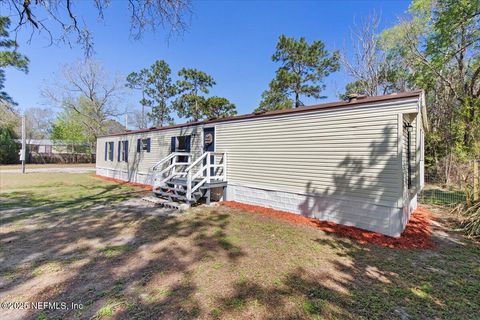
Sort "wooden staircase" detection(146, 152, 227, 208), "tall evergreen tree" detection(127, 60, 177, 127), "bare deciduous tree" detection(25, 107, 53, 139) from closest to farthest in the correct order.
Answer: "wooden staircase" detection(146, 152, 227, 208)
"tall evergreen tree" detection(127, 60, 177, 127)
"bare deciduous tree" detection(25, 107, 53, 139)

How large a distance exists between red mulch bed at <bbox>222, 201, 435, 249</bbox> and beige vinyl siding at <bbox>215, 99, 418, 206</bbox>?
72cm

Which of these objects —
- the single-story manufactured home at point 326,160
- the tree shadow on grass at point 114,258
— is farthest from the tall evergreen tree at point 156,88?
the tree shadow on grass at point 114,258

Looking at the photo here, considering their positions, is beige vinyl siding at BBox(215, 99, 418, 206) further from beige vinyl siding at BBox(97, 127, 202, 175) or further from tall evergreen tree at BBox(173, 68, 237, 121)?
tall evergreen tree at BBox(173, 68, 237, 121)

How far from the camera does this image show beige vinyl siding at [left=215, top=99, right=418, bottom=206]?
5039 millimetres

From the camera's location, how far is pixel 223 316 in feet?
7.86

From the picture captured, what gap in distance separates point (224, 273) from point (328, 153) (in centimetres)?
407

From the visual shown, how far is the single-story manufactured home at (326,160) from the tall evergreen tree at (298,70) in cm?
1268

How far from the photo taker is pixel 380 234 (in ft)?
16.5

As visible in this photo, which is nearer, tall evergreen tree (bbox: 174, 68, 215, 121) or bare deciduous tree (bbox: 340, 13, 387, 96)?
bare deciduous tree (bbox: 340, 13, 387, 96)

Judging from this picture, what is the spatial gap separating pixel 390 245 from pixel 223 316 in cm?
386

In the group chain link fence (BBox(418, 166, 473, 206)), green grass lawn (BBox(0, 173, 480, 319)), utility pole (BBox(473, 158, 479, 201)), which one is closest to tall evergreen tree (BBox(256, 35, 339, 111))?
chain link fence (BBox(418, 166, 473, 206))

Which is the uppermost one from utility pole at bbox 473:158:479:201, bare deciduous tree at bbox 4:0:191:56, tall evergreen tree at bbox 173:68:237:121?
tall evergreen tree at bbox 173:68:237:121

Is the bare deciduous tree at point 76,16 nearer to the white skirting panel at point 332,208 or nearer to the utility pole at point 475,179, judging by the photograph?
the white skirting panel at point 332,208

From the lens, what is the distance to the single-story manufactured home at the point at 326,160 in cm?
501
